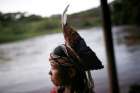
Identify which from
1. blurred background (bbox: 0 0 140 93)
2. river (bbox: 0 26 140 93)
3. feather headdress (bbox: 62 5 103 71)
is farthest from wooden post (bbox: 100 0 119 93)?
feather headdress (bbox: 62 5 103 71)

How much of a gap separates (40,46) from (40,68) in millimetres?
4682

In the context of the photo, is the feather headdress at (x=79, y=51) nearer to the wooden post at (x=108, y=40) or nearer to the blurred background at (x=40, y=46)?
the blurred background at (x=40, y=46)

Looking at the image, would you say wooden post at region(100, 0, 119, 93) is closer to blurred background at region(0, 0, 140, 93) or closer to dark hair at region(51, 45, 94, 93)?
blurred background at region(0, 0, 140, 93)

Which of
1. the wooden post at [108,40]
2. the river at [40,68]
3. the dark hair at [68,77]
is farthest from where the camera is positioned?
the river at [40,68]

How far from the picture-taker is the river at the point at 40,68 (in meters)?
8.78

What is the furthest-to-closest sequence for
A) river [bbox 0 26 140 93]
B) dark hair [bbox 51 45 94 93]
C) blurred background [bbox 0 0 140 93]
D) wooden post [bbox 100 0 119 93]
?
river [bbox 0 26 140 93] → wooden post [bbox 100 0 119 93] → blurred background [bbox 0 0 140 93] → dark hair [bbox 51 45 94 93]

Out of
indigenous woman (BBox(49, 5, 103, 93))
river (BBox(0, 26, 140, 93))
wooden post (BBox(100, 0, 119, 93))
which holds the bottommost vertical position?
river (BBox(0, 26, 140, 93))

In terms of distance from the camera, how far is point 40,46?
1562 centimetres

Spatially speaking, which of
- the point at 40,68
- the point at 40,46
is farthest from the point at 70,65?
the point at 40,46

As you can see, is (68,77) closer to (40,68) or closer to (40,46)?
(40,68)

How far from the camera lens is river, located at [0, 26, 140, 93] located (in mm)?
8781

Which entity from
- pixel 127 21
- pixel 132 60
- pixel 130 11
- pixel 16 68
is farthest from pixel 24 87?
pixel 127 21

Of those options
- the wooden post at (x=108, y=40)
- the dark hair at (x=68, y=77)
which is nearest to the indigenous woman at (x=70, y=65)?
the dark hair at (x=68, y=77)

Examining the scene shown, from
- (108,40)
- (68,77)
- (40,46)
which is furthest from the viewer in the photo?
(40,46)
